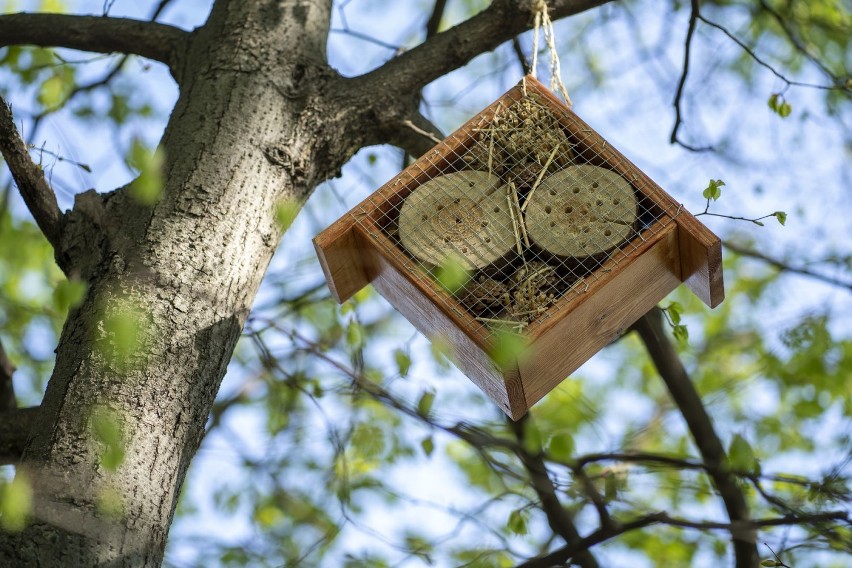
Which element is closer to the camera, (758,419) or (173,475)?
(173,475)

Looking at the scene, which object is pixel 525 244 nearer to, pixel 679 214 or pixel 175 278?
pixel 679 214

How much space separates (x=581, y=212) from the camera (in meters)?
1.99

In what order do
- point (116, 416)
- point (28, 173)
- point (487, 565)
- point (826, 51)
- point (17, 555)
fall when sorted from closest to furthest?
Result: point (17, 555)
point (116, 416)
point (28, 173)
point (487, 565)
point (826, 51)

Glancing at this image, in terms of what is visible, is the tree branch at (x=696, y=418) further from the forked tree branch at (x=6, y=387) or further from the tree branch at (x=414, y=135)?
the forked tree branch at (x=6, y=387)

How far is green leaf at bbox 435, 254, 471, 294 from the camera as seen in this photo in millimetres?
1768

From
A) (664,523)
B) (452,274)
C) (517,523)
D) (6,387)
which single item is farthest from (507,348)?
(6,387)

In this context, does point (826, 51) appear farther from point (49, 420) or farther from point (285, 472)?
point (49, 420)

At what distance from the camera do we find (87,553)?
5.19 feet

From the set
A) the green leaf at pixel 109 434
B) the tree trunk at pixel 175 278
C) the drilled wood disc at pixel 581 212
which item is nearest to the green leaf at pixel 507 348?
the drilled wood disc at pixel 581 212

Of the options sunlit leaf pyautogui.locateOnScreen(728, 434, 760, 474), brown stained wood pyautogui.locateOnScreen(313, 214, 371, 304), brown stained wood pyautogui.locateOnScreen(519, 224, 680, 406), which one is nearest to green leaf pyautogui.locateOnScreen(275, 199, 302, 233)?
brown stained wood pyautogui.locateOnScreen(313, 214, 371, 304)

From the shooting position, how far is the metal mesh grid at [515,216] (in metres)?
1.93

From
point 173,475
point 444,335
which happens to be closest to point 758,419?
point 444,335

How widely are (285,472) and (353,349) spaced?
155cm

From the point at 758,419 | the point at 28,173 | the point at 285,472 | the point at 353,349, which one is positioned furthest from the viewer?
the point at 758,419
